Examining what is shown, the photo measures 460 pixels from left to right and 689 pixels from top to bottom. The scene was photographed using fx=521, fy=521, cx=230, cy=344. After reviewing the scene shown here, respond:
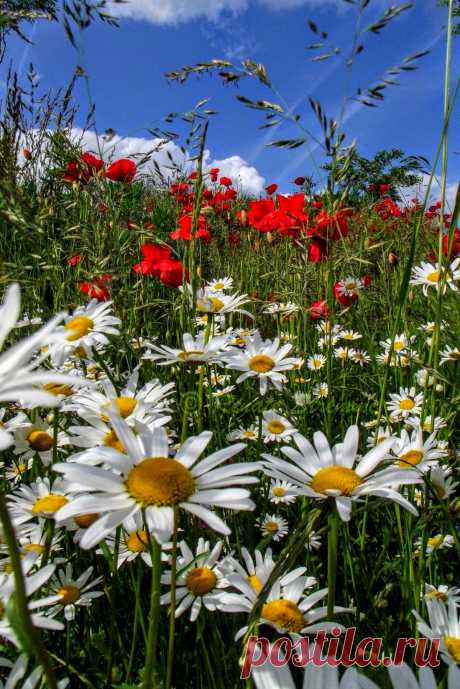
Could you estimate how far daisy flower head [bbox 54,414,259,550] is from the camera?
558mm

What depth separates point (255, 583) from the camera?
2.93ft

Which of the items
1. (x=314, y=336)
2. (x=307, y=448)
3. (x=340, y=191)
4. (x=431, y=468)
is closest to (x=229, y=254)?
(x=314, y=336)

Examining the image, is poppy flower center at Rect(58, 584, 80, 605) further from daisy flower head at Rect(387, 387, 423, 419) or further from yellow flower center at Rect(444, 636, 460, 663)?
daisy flower head at Rect(387, 387, 423, 419)

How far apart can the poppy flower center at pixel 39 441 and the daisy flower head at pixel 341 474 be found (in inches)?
23.9

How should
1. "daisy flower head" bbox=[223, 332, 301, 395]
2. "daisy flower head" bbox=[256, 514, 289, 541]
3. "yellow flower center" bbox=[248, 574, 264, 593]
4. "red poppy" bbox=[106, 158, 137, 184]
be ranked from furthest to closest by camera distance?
"red poppy" bbox=[106, 158, 137, 184] → "daisy flower head" bbox=[256, 514, 289, 541] → "daisy flower head" bbox=[223, 332, 301, 395] → "yellow flower center" bbox=[248, 574, 264, 593]

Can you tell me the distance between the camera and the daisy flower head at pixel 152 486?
56 cm

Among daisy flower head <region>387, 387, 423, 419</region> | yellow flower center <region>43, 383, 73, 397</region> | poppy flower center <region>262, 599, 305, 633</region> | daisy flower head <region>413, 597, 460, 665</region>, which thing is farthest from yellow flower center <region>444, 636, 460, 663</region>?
daisy flower head <region>387, 387, 423, 419</region>

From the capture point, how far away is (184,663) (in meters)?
1.03

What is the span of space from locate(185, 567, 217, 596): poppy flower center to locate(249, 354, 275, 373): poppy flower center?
0.54 meters

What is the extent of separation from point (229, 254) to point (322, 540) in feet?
10.9

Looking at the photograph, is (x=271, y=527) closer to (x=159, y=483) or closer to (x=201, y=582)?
(x=201, y=582)

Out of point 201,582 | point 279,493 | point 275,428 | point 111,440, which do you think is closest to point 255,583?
point 201,582

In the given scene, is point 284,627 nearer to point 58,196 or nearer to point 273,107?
point 273,107

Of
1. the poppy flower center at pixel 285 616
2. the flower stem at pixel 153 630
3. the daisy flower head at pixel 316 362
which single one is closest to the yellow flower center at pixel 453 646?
the poppy flower center at pixel 285 616
